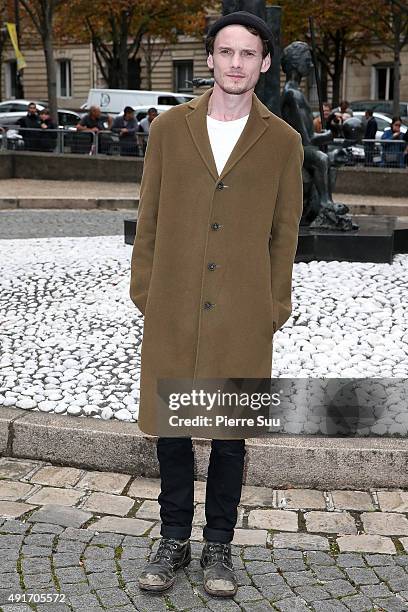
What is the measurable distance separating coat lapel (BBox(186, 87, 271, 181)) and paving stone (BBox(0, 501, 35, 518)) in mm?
1798

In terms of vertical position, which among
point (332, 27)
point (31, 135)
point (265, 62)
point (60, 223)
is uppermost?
point (332, 27)

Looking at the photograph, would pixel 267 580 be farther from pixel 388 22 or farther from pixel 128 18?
pixel 128 18

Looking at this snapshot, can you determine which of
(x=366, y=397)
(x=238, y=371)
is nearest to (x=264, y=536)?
(x=238, y=371)

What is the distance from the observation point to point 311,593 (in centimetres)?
366

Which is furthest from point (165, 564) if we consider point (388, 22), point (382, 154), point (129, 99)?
point (388, 22)

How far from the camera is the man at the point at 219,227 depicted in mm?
3420

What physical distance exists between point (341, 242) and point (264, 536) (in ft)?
17.3

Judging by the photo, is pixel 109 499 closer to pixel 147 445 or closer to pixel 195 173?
pixel 147 445

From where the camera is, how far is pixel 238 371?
3.51 meters

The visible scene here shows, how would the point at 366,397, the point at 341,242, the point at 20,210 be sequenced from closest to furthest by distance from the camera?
the point at 366,397 → the point at 341,242 → the point at 20,210

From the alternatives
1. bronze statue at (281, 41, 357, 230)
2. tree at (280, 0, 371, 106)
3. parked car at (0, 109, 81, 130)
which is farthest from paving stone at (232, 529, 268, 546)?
tree at (280, 0, 371, 106)

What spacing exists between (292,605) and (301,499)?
0.99m

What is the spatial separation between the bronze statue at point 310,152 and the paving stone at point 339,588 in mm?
6252

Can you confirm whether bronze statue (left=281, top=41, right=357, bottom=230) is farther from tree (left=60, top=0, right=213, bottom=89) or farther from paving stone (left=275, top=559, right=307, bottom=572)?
tree (left=60, top=0, right=213, bottom=89)
